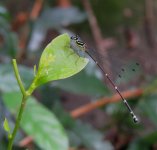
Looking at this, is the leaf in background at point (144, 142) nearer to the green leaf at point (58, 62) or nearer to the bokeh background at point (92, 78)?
the bokeh background at point (92, 78)

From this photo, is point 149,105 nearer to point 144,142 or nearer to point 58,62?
point 144,142

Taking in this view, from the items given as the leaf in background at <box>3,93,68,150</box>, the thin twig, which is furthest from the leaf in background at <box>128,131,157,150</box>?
the leaf in background at <box>3,93,68,150</box>

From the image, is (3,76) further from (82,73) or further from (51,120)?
(82,73)

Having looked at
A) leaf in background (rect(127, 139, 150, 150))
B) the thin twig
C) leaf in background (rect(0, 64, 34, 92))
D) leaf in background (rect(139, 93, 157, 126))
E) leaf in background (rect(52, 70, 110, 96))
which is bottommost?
leaf in background (rect(127, 139, 150, 150))

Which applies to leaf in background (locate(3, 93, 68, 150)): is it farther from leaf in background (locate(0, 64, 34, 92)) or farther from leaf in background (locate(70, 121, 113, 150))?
leaf in background (locate(70, 121, 113, 150))

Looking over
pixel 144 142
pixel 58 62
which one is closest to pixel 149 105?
pixel 144 142

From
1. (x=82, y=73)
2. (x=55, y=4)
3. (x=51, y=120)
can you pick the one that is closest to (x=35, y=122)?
(x=51, y=120)

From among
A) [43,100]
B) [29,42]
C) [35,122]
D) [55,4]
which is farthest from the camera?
[55,4]
